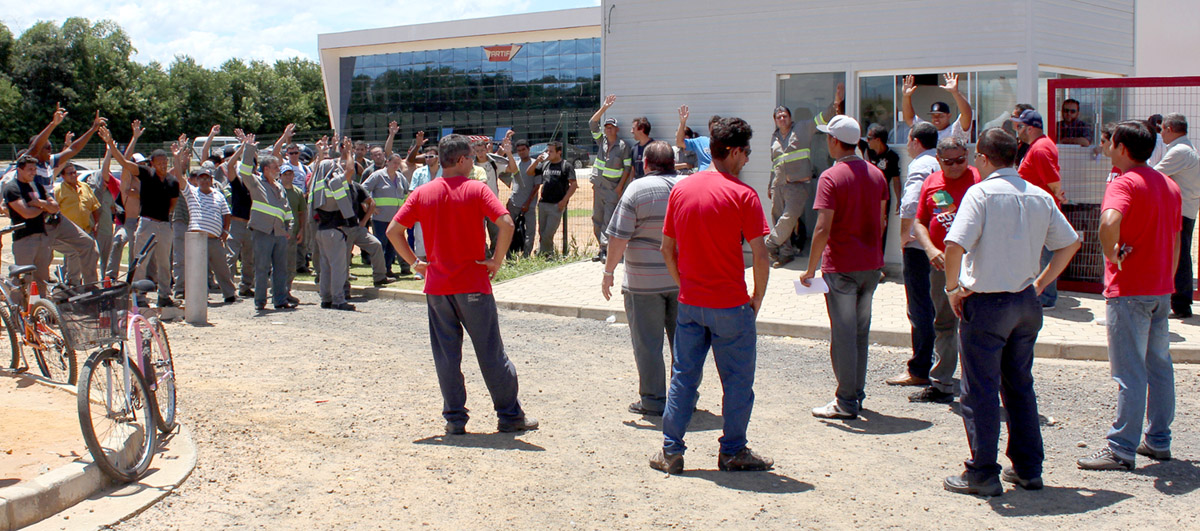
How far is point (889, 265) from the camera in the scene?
517 inches

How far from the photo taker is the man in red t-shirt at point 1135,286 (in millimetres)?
5562

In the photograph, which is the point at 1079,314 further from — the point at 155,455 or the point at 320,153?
the point at 320,153

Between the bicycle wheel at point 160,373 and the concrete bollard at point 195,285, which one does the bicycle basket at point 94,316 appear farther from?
the concrete bollard at point 195,285

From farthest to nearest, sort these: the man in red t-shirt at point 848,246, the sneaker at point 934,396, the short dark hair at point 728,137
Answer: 1. the sneaker at point 934,396
2. the man in red t-shirt at point 848,246
3. the short dark hair at point 728,137

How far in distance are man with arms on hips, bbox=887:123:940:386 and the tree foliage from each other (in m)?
63.5

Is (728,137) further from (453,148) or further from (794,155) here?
(794,155)

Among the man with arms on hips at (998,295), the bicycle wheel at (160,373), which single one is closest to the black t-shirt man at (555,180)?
the bicycle wheel at (160,373)

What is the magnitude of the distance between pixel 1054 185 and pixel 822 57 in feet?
14.9

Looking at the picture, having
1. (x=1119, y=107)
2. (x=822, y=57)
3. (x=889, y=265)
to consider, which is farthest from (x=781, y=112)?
(x=1119, y=107)

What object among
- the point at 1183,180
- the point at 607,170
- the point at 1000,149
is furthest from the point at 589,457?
the point at 607,170

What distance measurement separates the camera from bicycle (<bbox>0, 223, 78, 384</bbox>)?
25.3 feet

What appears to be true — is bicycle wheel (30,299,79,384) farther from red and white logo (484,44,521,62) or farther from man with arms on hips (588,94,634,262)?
red and white logo (484,44,521,62)

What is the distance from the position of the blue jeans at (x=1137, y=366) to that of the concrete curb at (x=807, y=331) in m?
2.64

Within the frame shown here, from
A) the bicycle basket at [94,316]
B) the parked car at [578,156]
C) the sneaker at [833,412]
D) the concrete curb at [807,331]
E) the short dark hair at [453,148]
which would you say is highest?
the parked car at [578,156]
